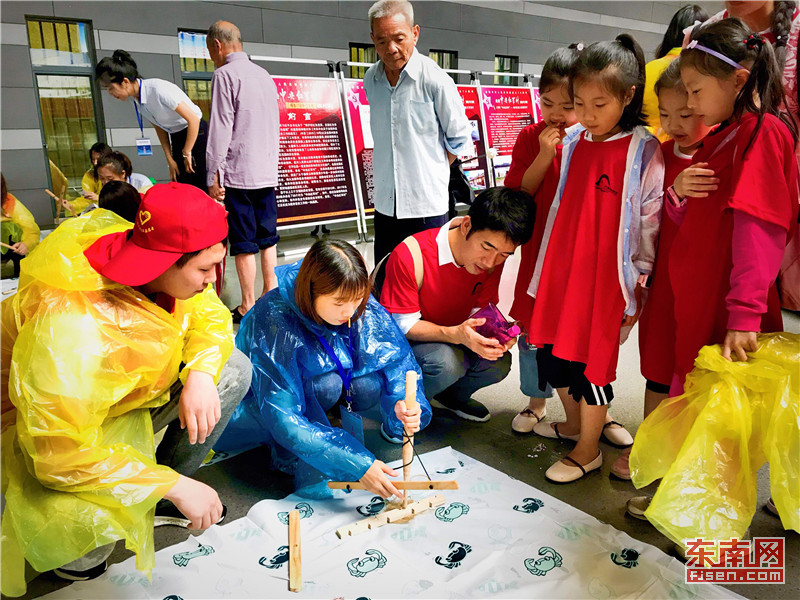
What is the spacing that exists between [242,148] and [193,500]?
90.8 inches

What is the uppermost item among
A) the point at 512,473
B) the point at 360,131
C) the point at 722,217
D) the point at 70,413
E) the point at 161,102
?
the point at 161,102

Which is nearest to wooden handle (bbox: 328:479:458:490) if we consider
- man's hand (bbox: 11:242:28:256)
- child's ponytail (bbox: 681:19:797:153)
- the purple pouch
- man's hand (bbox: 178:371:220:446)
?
man's hand (bbox: 178:371:220:446)

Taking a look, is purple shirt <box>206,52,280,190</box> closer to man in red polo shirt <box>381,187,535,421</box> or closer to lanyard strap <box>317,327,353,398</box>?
man in red polo shirt <box>381,187,535,421</box>

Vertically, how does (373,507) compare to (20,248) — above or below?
below

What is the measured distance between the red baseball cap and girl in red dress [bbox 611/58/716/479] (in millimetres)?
1079

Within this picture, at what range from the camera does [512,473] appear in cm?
183

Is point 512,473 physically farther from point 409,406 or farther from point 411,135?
point 411,135

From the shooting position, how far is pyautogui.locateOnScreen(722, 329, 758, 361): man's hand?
52.5 inches

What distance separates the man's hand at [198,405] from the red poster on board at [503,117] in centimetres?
528

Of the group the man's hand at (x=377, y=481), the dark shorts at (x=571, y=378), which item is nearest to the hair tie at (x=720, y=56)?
the dark shorts at (x=571, y=378)

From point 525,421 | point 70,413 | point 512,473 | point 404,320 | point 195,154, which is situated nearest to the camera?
point 70,413

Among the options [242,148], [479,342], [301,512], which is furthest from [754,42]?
[242,148]

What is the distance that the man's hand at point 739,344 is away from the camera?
1.33 meters

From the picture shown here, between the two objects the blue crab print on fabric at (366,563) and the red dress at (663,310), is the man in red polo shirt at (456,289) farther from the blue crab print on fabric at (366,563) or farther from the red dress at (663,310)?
the blue crab print on fabric at (366,563)
